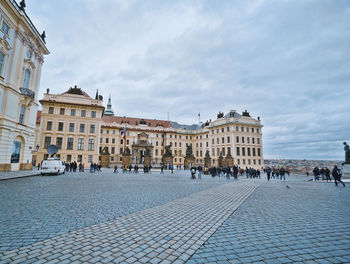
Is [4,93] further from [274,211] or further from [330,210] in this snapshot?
[330,210]

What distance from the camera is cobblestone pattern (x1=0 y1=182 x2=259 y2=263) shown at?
3.20m

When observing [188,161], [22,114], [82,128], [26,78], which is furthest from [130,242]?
[82,128]

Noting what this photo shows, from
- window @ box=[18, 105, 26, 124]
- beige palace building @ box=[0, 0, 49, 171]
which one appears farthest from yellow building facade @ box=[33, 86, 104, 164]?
window @ box=[18, 105, 26, 124]

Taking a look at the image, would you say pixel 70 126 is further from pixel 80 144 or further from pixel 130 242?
pixel 130 242

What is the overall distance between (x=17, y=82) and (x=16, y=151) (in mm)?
7927

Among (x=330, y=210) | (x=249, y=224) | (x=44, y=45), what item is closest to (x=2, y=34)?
(x=44, y=45)

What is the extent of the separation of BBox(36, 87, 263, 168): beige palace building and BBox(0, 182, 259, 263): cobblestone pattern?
38557 mm

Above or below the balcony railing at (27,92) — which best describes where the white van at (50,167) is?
below

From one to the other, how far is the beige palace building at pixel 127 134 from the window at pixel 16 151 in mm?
22805

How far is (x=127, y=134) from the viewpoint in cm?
6788

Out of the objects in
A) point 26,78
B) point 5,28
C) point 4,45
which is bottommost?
point 26,78

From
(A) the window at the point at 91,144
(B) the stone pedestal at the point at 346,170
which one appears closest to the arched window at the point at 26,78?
(A) the window at the point at 91,144

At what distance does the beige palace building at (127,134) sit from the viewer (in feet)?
146

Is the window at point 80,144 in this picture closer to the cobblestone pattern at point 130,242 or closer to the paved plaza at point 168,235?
the paved plaza at point 168,235
